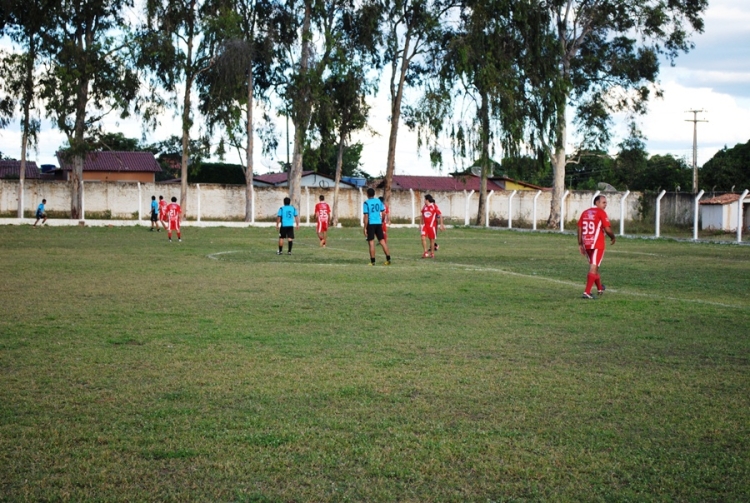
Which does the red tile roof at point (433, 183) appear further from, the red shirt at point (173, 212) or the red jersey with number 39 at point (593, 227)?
the red jersey with number 39 at point (593, 227)

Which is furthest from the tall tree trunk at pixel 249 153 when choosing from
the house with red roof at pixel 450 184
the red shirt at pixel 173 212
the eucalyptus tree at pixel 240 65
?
the house with red roof at pixel 450 184

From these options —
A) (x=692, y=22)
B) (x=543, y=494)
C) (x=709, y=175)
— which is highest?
(x=692, y=22)

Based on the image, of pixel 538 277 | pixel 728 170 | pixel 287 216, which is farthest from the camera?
pixel 728 170

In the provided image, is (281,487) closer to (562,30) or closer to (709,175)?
(562,30)

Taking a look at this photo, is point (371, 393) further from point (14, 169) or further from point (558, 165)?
point (14, 169)

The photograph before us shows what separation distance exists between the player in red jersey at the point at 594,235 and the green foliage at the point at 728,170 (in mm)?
54764

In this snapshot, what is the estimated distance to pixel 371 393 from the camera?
23.9 ft

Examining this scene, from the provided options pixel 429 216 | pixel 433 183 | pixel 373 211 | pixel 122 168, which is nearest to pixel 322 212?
pixel 429 216

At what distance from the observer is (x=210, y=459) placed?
545 centimetres

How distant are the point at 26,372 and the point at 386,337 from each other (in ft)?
13.2

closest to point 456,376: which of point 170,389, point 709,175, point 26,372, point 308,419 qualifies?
point 308,419

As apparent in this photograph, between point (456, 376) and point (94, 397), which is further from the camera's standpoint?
point (456, 376)

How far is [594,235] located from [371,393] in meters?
8.37

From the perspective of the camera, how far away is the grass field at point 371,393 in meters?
5.13
